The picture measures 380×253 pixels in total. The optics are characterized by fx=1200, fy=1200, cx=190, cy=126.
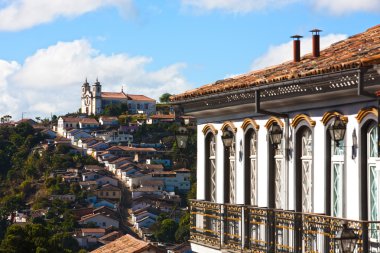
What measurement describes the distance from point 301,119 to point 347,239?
8.45ft

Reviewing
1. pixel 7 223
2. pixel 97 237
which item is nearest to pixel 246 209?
pixel 97 237

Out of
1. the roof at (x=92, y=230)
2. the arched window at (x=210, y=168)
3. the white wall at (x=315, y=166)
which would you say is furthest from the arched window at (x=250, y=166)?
the roof at (x=92, y=230)

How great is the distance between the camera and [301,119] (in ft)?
46.4

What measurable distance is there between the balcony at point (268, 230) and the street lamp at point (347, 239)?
3.5 inches

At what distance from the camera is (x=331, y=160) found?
1344cm

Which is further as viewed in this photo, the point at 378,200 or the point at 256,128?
the point at 256,128

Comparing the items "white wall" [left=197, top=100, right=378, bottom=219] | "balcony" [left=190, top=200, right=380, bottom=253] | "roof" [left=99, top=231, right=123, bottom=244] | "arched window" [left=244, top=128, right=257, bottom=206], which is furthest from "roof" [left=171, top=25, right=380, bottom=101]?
"roof" [left=99, top=231, right=123, bottom=244]

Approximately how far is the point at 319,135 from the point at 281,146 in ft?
4.32

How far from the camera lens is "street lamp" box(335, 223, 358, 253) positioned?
11.9 metres

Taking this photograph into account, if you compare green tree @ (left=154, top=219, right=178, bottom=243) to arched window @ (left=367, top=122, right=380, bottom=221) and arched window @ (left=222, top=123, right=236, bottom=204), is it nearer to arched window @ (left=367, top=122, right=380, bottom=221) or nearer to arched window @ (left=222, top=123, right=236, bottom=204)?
arched window @ (left=222, top=123, right=236, bottom=204)

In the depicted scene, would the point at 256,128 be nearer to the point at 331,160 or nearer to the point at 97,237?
the point at 331,160

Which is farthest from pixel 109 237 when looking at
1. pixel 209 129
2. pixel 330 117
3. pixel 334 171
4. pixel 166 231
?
pixel 330 117

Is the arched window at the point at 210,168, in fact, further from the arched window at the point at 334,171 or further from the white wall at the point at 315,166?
the arched window at the point at 334,171

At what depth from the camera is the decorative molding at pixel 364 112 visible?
12177 mm
